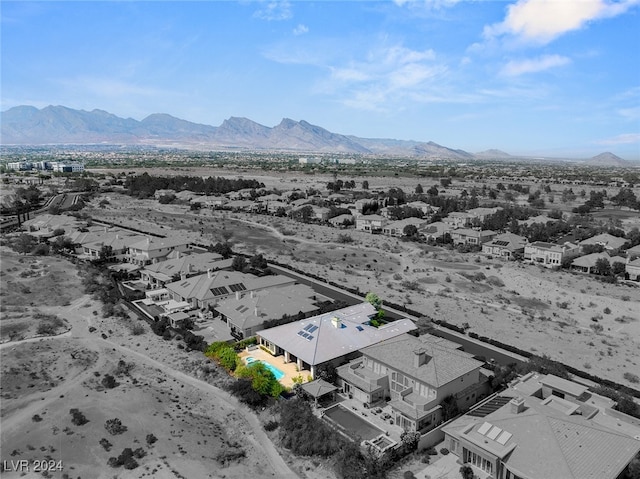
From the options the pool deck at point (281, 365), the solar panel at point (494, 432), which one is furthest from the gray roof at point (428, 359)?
the pool deck at point (281, 365)

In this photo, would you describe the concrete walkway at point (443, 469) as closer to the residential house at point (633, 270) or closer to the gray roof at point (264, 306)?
the gray roof at point (264, 306)

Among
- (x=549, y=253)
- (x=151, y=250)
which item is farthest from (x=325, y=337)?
(x=549, y=253)

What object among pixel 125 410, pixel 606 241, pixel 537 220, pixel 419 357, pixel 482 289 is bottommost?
pixel 125 410

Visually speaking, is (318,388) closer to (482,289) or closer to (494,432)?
(494,432)

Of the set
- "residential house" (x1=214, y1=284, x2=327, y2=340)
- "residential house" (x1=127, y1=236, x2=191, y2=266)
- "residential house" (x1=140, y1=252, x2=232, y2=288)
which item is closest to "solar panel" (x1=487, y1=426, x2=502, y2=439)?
"residential house" (x1=214, y1=284, x2=327, y2=340)

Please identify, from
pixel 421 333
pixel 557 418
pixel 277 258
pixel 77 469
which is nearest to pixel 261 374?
pixel 77 469

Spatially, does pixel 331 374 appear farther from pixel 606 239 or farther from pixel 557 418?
pixel 606 239

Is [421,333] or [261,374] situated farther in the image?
[421,333]
